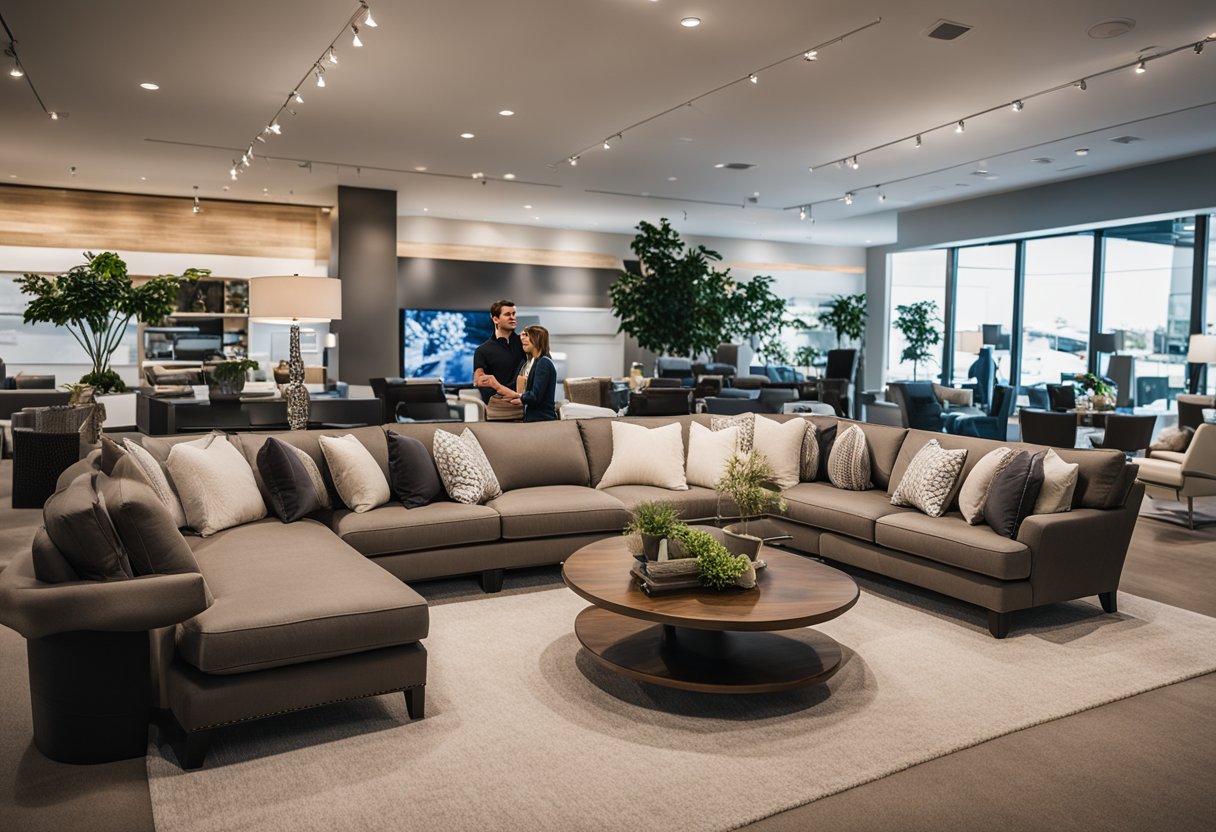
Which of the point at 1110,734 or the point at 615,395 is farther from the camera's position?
the point at 615,395

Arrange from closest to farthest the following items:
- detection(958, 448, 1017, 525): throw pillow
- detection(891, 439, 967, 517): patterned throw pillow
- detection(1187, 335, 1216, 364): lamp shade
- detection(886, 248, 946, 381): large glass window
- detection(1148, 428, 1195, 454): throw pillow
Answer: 1. detection(958, 448, 1017, 525): throw pillow
2. detection(891, 439, 967, 517): patterned throw pillow
3. detection(1148, 428, 1195, 454): throw pillow
4. detection(1187, 335, 1216, 364): lamp shade
5. detection(886, 248, 946, 381): large glass window

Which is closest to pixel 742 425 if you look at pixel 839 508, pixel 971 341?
pixel 839 508

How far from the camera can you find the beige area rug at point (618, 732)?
2520 mm

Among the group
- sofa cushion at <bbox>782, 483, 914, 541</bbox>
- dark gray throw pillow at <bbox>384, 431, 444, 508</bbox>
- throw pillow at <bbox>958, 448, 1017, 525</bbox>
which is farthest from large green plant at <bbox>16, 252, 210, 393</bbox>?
throw pillow at <bbox>958, 448, 1017, 525</bbox>

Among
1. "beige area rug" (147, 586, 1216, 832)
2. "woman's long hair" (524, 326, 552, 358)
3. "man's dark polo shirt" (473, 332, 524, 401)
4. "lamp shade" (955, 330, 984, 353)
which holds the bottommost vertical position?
"beige area rug" (147, 586, 1216, 832)

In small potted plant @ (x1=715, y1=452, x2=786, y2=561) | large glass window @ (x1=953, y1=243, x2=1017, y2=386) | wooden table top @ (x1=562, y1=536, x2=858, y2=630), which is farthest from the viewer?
large glass window @ (x1=953, y1=243, x2=1017, y2=386)

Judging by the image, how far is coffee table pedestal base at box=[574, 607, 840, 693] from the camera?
3.16m

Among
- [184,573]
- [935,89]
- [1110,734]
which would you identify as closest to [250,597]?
[184,573]

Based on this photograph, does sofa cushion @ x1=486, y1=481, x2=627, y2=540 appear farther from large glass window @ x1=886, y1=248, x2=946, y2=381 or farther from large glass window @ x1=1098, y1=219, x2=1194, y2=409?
large glass window @ x1=886, y1=248, x2=946, y2=381

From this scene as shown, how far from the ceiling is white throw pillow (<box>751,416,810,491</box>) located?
2.51m

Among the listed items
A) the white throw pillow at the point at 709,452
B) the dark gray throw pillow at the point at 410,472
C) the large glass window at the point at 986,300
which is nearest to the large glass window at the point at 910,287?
the large glass window at the point at 986,300

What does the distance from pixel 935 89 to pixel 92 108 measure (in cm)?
695

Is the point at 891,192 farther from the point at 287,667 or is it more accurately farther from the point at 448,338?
the point at 287,667

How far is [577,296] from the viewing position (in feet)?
48.3
